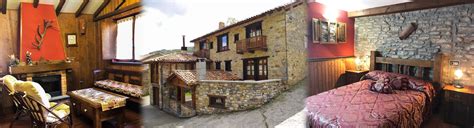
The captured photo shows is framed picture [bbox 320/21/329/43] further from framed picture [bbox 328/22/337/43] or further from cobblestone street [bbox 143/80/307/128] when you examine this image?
cobblestone street [bbox 143/80/307/128]

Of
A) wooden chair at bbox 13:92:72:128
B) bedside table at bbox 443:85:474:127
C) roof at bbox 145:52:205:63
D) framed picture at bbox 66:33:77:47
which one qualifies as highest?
framed picture at bbox 66:33:77:47

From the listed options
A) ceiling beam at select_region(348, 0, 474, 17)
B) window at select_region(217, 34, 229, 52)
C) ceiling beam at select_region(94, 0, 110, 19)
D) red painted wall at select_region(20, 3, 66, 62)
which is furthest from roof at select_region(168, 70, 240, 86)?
red painted wall at select_region(20, 3, 66, 62)

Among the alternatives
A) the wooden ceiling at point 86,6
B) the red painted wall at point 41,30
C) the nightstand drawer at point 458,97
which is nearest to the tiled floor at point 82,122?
Result: the red painted wall at point 41,30

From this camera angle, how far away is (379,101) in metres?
2.29

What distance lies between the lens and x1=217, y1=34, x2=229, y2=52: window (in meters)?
1.30

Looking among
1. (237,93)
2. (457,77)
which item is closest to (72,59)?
(237,93)

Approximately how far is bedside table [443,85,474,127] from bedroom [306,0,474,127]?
0.05ft

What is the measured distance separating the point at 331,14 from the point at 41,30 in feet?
23.0

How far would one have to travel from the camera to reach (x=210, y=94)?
4.06 ft

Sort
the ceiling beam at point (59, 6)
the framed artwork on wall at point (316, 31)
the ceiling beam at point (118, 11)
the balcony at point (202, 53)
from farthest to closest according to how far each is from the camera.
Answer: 1. the ceiling beam at point (59, 6)
2. the ceiling beam at point (118, 11)
3. the framed artwork on wall at point (316, 31)
4. the balcony at point (202, 53)

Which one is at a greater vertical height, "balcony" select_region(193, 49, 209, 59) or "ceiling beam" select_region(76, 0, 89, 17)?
"ceiling beam" select_region(76, 0, 89, 17)

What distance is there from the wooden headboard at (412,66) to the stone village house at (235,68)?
34.4 inches

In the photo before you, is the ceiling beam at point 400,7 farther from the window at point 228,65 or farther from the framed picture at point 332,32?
the window at point 228,65

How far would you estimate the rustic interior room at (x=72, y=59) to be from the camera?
4.14 metres
